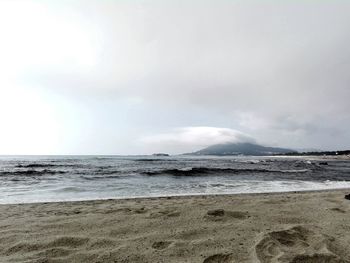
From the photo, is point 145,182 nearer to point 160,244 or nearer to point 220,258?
point 160,244

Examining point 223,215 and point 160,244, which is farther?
point 223,215

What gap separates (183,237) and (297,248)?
5.15 feet

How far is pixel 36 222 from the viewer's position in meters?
5.58

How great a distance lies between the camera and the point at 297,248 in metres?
3.76

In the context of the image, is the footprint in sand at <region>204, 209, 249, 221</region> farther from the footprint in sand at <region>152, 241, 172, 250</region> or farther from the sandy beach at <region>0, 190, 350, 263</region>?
the footprint in sand at <region>152, 241, 172, 250</region>

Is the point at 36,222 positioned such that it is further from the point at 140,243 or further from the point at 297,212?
the point at 297,212

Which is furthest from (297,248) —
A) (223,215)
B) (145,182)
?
(145,182)

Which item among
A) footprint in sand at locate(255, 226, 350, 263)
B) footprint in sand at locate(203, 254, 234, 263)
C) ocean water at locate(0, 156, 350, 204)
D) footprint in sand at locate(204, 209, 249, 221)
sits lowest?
ocean water at locate(0, 156, 350, 204)

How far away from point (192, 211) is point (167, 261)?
2.81 metres

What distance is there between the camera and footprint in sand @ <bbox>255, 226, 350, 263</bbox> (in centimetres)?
339

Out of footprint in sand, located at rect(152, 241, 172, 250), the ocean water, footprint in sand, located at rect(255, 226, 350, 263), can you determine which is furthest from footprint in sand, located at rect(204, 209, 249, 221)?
the ocean water

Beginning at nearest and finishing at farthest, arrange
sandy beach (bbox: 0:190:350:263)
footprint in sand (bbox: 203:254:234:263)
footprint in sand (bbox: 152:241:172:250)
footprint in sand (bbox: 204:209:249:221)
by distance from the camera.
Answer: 1. footprint in sand (bbox: 203:254:234:263)
2. sandy beach (bbox: 0:190:350:263)
3. footprint in sand (bbox: 152:241:172:250)
4. footprint in sand (bbox: 204:209:249:221)

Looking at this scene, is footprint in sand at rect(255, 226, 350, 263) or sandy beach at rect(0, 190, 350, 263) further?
sandy beach at rect(0, 190, 350, 263)

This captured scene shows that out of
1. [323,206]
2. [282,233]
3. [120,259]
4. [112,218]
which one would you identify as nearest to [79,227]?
[112,218]
